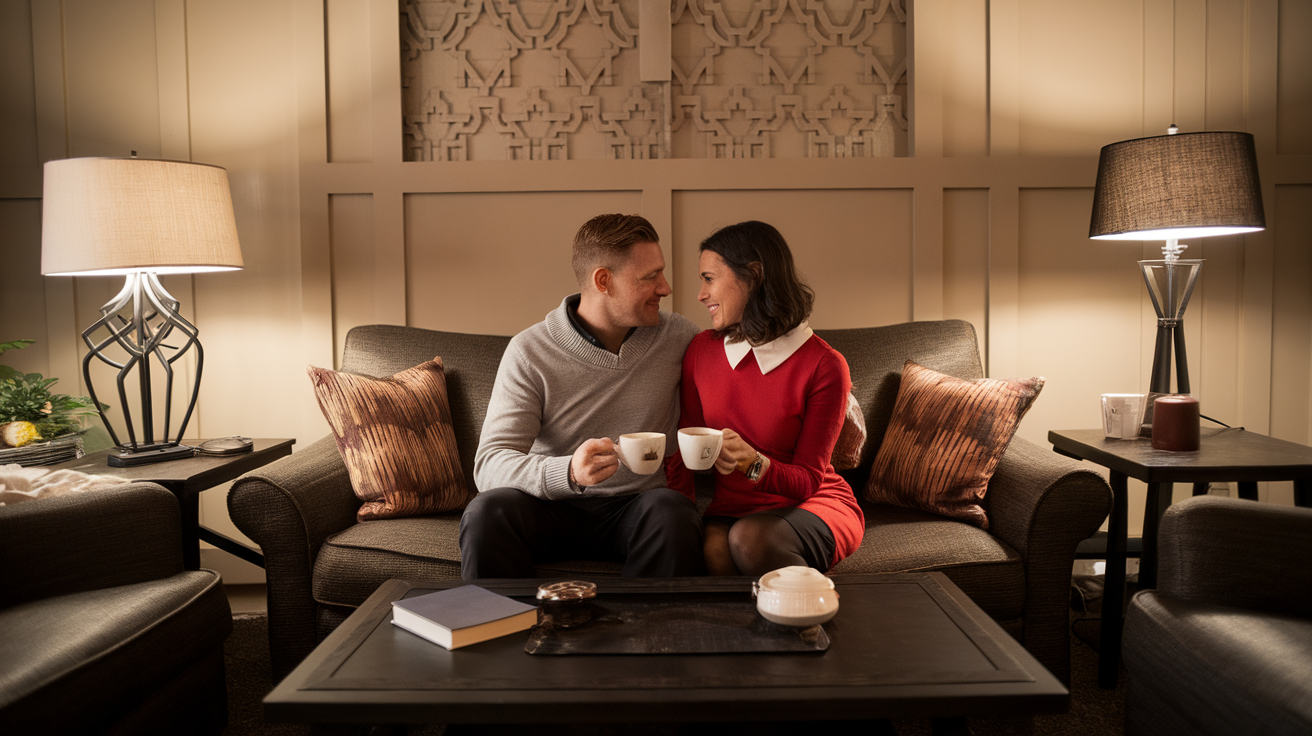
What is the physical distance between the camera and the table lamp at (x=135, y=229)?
1.91 metres

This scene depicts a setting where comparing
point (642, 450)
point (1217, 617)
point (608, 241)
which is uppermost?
point (608, 241)

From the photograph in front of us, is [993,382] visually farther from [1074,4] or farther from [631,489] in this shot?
[1074,4]

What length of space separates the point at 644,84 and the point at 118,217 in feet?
5.27

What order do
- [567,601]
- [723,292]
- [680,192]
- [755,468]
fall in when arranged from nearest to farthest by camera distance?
[567,601]
[755,468]
[723,292]
[680,192]

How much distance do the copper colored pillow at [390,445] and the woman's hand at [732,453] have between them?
0.87m

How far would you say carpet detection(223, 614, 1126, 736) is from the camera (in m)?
1.15

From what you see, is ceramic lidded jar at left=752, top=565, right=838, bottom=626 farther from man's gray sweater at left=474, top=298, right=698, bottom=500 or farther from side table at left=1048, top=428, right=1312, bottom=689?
side table at left=1048, top=428, right=1312, bottom=689

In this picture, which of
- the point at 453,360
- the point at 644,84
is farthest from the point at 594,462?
the point at 644,84

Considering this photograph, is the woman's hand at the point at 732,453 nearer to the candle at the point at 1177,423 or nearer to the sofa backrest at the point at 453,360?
the sofa backrest at the point at 453,360

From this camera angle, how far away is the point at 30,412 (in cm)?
198

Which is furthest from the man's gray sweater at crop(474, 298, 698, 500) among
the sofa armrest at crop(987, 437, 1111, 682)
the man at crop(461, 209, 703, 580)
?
the sofa armrest at crop(987, 437, 1111, 682)

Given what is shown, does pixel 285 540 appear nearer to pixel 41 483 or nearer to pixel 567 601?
pixel 41 483

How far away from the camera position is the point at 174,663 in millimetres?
1382

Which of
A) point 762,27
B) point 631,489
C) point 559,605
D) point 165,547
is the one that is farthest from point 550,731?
point 762,27
